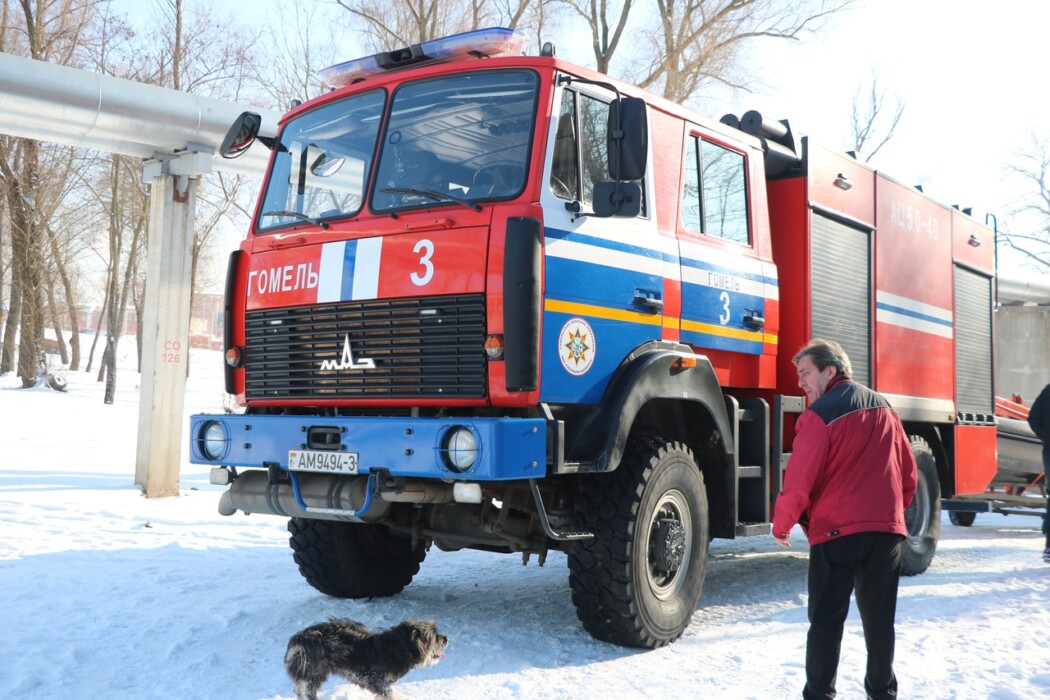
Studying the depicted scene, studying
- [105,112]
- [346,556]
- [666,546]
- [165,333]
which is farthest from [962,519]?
[105,112]

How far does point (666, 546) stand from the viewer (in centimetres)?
534

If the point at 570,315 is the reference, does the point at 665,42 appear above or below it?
above

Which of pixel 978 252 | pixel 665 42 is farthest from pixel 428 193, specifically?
pixel 665 42

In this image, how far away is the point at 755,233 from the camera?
6438 mm

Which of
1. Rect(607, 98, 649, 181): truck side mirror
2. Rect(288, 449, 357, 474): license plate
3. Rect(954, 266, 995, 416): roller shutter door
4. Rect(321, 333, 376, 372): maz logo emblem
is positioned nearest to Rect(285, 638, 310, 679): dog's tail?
Rect(288, 449, 357, 474): license plate

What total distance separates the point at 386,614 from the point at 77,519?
4.40m

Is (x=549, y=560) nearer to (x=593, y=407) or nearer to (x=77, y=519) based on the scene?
(x=593, y=407)

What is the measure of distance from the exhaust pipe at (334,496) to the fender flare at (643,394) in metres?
0.79

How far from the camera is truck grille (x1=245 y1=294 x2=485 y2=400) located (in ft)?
15.7

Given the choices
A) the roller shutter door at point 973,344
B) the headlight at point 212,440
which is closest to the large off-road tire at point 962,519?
the roller shutter door at point 973,344

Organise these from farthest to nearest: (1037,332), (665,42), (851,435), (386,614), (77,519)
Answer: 1. (1037,332)
2. (665,42)
3. (77,519)
4. (386,614)
5. (851,435)

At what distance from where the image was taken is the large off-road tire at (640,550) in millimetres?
5039

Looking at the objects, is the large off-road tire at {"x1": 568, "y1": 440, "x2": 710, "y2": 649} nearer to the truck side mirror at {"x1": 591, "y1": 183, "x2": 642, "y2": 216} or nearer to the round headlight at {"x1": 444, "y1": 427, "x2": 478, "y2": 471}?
the round headlight at {"x1": 444, "y1": 427, "x2": 478, "y2": 471}

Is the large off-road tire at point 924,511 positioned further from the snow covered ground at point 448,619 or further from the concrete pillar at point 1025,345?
the concrete pillar at point 1025,345
